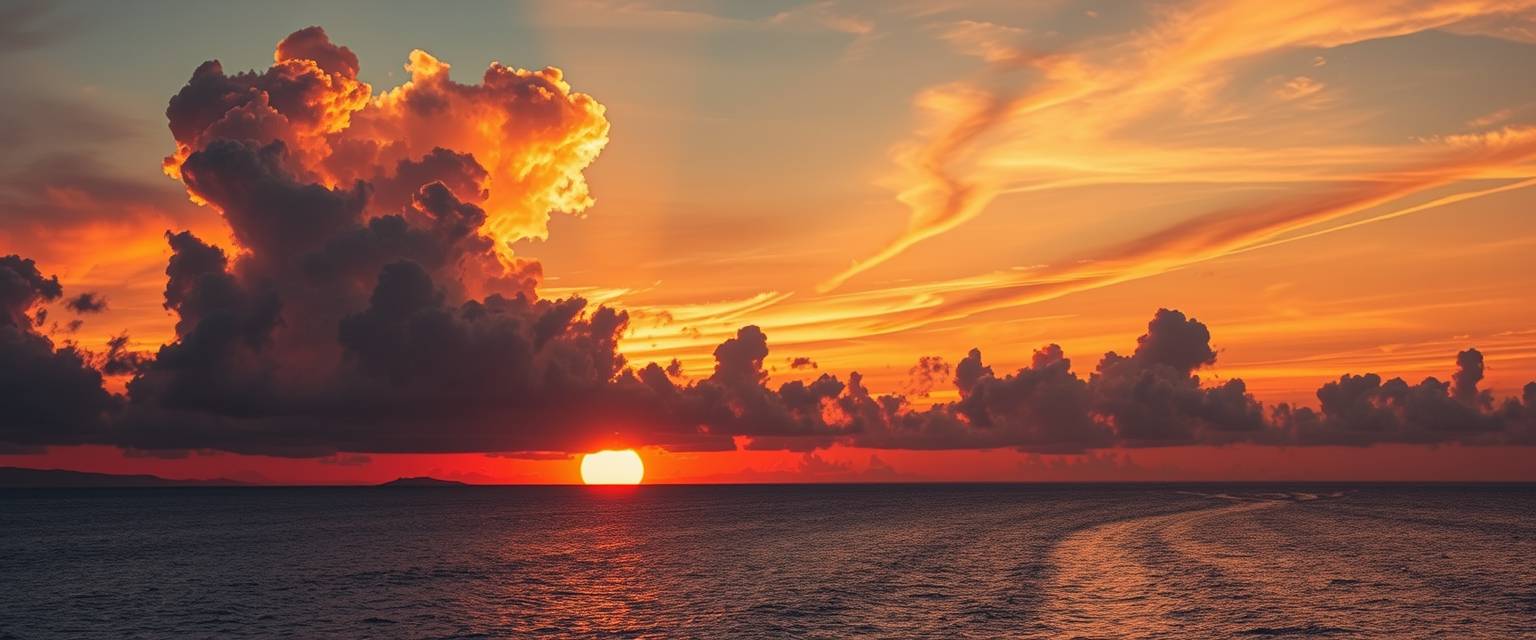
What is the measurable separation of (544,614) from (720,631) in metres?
14.5

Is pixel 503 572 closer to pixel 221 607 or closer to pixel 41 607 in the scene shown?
pixel 221 607

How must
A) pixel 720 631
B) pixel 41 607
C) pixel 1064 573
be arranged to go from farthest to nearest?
pixel 1064 573 < pixel 41 607 < pixel 720 631

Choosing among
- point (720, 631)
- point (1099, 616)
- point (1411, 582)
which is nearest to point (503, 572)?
point (720, 631)

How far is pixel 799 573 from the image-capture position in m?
96.9

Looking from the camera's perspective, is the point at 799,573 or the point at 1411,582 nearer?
the point at 1411,582

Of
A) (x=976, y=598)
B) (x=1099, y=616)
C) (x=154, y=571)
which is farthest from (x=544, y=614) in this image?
(x=154, y=571)

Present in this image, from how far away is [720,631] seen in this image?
6350 centimetres

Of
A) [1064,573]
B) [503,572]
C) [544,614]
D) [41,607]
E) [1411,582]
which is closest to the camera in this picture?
[544,614]

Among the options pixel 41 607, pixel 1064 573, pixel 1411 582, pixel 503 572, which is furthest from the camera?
pixel 503 572

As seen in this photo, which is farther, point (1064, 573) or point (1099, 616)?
point (1064, 573)

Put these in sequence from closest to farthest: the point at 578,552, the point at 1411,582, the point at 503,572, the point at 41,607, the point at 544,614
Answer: the point at 544,614 < the point at 41,607 < the point at 1411,582 < the point at 503,572 < the point at 578,552

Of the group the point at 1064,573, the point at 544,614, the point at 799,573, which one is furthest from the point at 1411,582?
the point at 544,614

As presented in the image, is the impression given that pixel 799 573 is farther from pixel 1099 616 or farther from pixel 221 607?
pixel 221 607

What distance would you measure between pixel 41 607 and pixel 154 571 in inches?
1064
